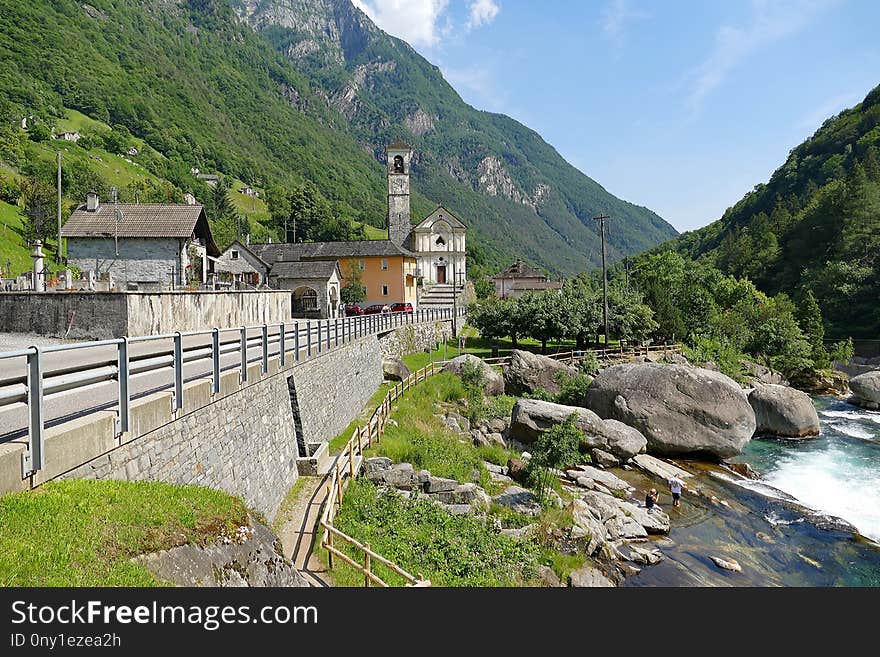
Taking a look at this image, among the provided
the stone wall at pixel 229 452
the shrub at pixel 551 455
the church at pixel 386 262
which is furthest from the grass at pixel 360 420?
the church at pixel 386 262

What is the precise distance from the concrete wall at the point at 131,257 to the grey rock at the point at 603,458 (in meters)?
24.5

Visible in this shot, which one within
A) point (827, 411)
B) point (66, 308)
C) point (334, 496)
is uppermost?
point (66, 308)

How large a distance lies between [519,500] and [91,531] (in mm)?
14757

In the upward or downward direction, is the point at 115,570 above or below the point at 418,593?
above

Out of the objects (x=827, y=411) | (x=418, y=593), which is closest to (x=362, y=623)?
(x=418, y=593)

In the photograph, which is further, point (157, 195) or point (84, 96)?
point (84, 96)

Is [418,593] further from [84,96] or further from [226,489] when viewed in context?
[84,96]

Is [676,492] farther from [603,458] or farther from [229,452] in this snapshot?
[229,452]

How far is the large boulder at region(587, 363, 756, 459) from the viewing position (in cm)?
2747

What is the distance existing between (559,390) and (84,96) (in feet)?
534

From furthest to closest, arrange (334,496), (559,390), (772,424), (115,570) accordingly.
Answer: (559,390), (772,424), (334,496), (115,570)

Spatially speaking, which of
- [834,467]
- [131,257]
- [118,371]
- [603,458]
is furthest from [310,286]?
[118,371]

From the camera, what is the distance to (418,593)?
5.12 m

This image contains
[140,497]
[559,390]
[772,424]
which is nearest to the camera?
[140,497]
